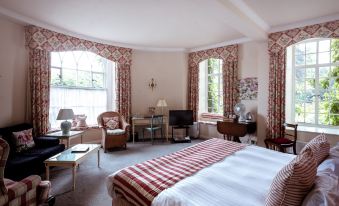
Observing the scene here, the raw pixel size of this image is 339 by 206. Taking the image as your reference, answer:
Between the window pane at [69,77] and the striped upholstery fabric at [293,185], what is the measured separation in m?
4.63

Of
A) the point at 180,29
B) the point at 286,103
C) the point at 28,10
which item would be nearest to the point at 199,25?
the point at 180,29

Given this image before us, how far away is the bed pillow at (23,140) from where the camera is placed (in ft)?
9.54

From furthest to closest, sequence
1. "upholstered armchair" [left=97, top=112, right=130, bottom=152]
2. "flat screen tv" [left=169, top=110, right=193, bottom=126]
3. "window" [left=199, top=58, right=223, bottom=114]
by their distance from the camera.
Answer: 1. "window" [left=199, top=58, right=223, bottom=114]
2. "flat screen tv" [left=169, top=110, right=193, bottom=126]
3. "upholstered armchair" [left=97, top=112, right=130, bottom=152]

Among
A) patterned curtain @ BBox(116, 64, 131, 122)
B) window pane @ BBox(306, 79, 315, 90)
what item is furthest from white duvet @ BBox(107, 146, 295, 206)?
patterned curtain @ BBox(116, 64, 131, 122)

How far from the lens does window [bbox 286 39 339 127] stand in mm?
3768

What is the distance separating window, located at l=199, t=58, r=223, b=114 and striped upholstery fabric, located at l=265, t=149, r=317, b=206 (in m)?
4.33

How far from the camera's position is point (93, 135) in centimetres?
478

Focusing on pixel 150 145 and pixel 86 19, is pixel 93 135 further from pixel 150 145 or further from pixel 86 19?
pixel 86 19

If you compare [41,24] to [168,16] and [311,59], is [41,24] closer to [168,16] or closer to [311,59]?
[168,16]

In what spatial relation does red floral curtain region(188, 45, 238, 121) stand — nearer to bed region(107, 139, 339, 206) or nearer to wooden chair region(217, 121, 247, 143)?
wooden chair region(217, 121, 247, 143)

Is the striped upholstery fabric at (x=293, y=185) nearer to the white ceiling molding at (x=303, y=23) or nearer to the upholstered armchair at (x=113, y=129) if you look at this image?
the white ceiling molding at (x=303, y=23)

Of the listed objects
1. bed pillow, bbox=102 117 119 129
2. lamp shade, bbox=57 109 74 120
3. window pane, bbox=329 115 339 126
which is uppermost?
lamp shade, bbox=57 109 74 120

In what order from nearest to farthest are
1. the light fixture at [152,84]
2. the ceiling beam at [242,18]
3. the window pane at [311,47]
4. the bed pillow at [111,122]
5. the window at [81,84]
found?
1. the ceiling beam at [242,18]
2. the window pane at [311,47]
3. the window at [81,84]
4. the bed pillow at [111,122]
5. the light fixture at [152,84]

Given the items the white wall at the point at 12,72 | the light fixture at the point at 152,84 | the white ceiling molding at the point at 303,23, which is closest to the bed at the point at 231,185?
the white ceiling molding at the point at 303,23
